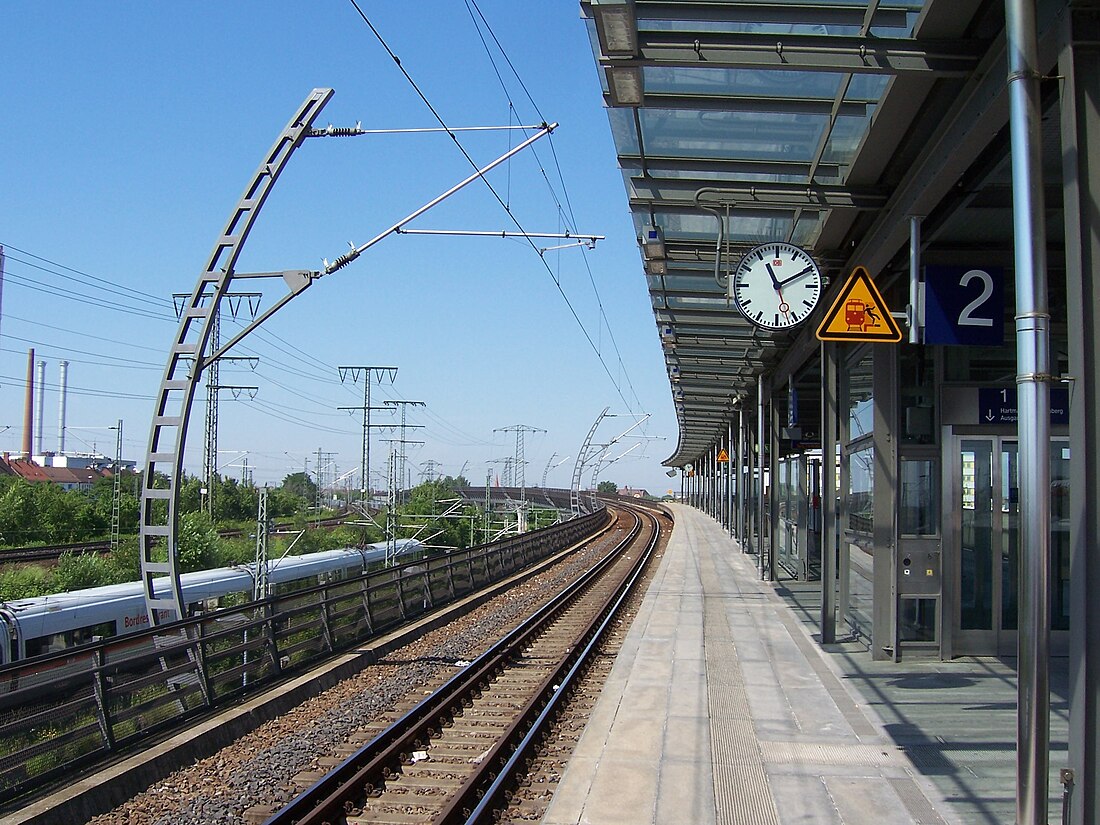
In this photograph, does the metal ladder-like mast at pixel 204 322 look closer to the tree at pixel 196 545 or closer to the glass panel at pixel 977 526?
the glass panel at pixel 977 526

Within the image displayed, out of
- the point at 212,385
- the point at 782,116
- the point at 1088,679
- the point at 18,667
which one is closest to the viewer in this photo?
the point at 1088,679

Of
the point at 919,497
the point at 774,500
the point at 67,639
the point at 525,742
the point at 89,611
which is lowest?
the point at 67,639

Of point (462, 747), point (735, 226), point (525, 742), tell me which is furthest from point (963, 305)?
point (462, 747)

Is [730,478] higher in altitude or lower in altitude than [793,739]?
higher

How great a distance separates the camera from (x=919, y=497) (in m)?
11.5

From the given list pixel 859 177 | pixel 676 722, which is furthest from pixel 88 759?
pixel 859 177

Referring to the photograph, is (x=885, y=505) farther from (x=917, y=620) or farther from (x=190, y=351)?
(x=190, y=351)

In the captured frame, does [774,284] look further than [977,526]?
No

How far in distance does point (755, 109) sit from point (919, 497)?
5176mm

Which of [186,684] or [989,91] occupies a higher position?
[989,91]

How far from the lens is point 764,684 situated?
10906 millimetres

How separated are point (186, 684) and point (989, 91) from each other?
27.2ft

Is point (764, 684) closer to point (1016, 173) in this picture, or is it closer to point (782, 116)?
point (782, 116)

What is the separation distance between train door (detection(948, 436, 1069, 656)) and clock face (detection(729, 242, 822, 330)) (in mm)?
2617
